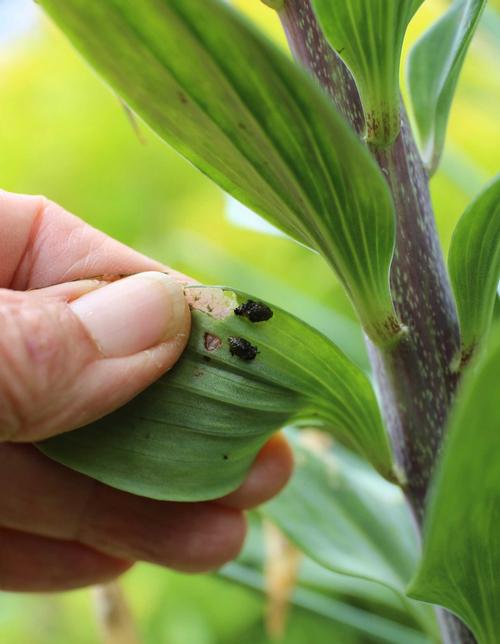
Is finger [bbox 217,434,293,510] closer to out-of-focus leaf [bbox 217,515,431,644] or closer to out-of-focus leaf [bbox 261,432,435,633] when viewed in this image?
out-of-focus leaf [bbox 261,432,435,633]

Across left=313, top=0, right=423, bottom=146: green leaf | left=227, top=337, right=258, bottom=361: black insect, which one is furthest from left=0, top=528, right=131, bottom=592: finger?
left=313, top=0, right=423, bottom=146: green leaf

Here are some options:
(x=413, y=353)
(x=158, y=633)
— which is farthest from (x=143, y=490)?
(x=158, y=633)

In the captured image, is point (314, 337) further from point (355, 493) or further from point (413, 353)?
point (355, 493)

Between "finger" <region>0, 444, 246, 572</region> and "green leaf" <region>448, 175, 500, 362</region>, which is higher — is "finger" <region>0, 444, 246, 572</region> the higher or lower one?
the lower one

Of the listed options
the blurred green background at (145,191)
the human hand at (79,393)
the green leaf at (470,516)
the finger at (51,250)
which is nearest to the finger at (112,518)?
the human hand at (79,393)

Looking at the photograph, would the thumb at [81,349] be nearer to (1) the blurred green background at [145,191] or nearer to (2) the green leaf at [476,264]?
(2) the green leaf at [476,264]

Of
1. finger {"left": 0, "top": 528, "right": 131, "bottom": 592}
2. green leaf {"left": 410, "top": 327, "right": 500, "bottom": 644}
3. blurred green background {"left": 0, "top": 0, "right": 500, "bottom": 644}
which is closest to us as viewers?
green leaf {"left": 410, "top": 327, "right": 500, "bottom": 644}

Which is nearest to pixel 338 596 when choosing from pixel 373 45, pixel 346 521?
pixel 346 521
